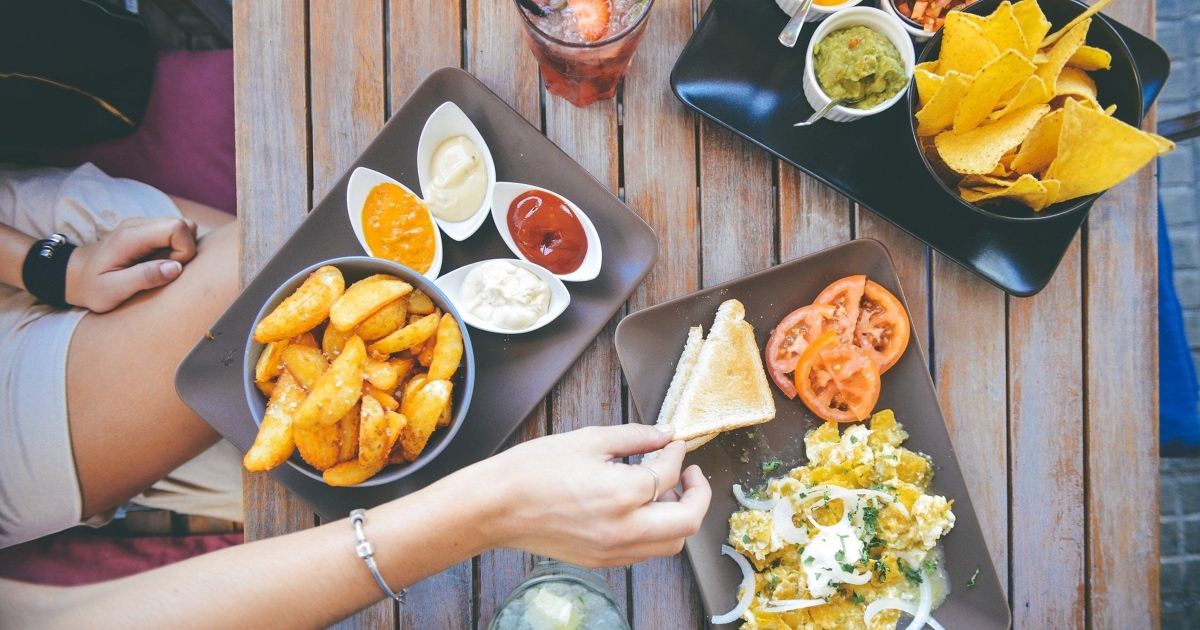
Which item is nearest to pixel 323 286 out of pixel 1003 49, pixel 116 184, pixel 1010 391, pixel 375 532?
pixel 375 532

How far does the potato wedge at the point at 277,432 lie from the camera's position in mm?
1467

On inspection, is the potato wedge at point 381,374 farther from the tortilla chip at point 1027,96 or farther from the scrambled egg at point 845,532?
the tortilla chip at point 1027,96

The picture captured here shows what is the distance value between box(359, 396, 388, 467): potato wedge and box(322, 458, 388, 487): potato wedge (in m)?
0.06

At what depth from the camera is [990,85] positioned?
1538mm

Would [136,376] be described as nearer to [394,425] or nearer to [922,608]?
[394,425]

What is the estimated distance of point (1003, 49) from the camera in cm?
161

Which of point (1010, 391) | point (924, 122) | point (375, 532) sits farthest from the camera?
point (1010, 391)

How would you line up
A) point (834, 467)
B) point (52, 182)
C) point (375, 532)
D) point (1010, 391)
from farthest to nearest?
1. point (52, 182)
2. point (1010, 391)
3. point (834, 467)
4. point (375, 532)

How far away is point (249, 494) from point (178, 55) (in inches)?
58.2

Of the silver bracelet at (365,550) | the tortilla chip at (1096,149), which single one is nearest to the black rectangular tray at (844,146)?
the tortilla chip at (1096,149)

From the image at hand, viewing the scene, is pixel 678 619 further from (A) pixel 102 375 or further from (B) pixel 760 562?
(A) pixel 102 375

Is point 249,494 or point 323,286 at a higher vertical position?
point 323,286

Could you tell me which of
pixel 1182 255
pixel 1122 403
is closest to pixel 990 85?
pixel 1122 403

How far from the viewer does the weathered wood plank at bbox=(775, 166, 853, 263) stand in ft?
6.37
